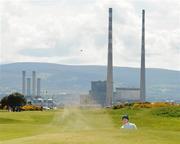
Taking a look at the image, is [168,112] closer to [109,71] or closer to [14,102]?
[14,102]

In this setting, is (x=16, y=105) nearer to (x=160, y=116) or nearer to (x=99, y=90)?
(x=160, y=116)

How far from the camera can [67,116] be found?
33375 mm

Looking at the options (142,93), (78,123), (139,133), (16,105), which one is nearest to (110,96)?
(142,93)

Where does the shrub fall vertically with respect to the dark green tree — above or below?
below

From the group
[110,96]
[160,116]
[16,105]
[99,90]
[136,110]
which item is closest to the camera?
[160,116]

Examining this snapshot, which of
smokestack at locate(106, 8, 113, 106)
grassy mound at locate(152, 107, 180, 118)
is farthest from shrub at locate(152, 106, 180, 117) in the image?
smokestack at locate(106, 8, 113, 106)

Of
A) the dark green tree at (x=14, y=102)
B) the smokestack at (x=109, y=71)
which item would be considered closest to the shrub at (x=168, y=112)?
the dark green tree at (x=14, y=102)

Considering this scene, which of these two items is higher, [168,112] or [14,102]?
[14,102]

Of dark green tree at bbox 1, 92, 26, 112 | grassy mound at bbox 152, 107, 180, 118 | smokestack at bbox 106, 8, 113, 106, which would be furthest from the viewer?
smokestack at bbox 106, 8, 113, 106

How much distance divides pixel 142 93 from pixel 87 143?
424 ft

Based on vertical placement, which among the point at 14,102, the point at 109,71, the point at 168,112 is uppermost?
the point at 109,71

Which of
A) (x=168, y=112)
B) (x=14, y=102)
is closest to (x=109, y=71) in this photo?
(x=14, y=102)

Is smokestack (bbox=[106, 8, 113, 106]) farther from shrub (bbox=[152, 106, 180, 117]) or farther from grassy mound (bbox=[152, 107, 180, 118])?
shrub (bbox=[152, 106, 180, 117])

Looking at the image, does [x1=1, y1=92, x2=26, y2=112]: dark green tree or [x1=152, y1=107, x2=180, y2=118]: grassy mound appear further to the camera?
[x1=1, y1=92, x2=26, y2=112]: dark green tree
